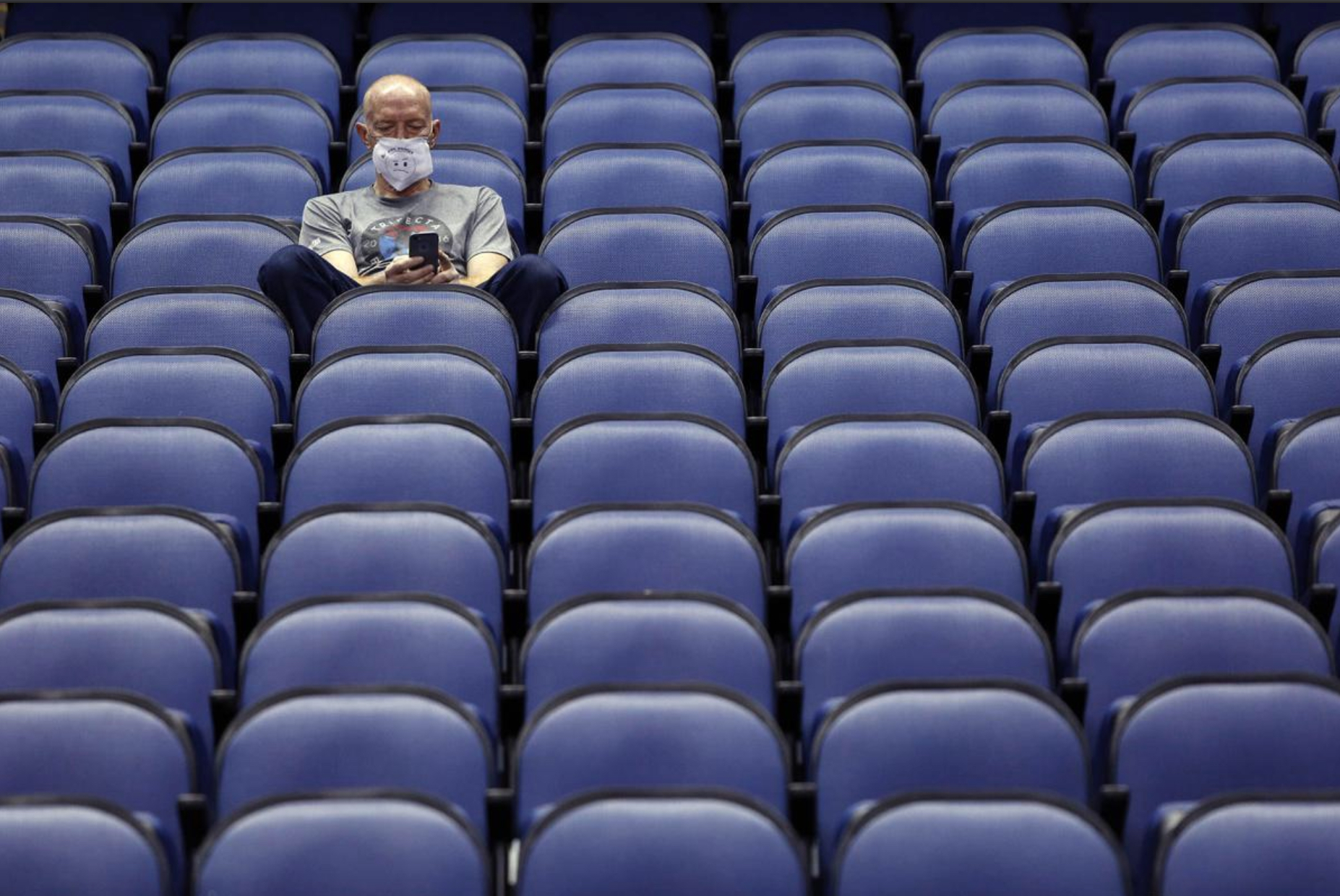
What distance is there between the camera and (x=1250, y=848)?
1.64 m

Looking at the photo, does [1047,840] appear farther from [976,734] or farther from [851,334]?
[851,334]

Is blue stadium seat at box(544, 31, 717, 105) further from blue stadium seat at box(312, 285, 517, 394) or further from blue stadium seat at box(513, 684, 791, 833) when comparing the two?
blue stadium seat at box(513, 684, 791, 833)

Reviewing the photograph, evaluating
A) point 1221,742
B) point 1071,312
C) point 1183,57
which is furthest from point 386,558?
point 1183,57

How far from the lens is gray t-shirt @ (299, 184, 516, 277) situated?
2459 millimetres

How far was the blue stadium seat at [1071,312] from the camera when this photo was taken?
2.38 m

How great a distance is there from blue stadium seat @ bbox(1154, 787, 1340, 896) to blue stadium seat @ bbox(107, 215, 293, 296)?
1384 millimetres

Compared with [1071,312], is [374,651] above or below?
below

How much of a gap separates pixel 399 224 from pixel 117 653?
828mm

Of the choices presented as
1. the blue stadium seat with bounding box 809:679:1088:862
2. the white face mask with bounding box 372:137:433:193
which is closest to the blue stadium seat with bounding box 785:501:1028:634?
the blue stadium seat with bounding box 809:679:1088:862

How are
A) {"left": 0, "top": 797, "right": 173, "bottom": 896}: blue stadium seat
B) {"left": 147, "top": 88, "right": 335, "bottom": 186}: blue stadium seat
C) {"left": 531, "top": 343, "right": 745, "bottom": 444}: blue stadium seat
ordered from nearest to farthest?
{"left": 0, "top": 797, "right": 173, "bottom": 896}: blue stadium seat < {"left": 531, "top": 343, "right": 745, "bottom": 444}: blue stadium seat < {"left": 147, "top": 88, "right": 335, "bottom": 186}: blue stadium seat

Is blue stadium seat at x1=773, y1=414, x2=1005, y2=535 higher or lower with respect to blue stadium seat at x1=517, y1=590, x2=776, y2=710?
higher

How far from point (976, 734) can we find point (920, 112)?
1.54 m

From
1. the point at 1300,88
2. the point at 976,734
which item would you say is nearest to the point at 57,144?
the point at 976,734

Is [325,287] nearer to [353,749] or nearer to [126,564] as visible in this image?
[126,564]
